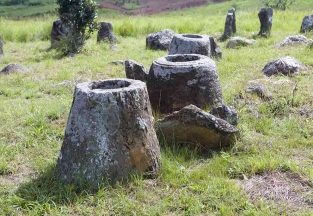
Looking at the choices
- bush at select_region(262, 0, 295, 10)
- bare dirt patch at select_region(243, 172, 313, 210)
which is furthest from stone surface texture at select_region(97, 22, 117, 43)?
bush at select_region(262, 0, 295, 10)

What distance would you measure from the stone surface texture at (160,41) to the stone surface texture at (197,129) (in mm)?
7752

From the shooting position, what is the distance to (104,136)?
4.02 m

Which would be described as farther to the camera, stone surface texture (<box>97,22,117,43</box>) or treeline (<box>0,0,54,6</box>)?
treeline (<box>0,0,54,6</box>)

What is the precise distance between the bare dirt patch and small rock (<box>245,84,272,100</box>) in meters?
2.54

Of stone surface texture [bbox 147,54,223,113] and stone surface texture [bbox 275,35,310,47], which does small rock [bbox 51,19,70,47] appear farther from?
stone surface texture [bbox 147,54,223,113]

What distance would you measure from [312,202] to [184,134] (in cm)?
166

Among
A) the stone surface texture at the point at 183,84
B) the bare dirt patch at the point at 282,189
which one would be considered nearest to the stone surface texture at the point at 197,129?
the bare dirt patch at the point at 282,189

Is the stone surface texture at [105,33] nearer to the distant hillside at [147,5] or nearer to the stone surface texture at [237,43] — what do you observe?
the stone surface texture at [237,43]

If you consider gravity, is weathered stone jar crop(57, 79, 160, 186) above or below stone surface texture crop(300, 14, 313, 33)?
above

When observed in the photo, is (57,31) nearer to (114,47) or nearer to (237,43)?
(114,47)

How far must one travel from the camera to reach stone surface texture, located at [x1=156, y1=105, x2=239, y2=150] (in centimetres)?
468

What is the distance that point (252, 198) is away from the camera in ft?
12.9

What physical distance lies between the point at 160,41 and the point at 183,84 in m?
7.00

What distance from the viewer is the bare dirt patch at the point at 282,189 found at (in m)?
3.87
